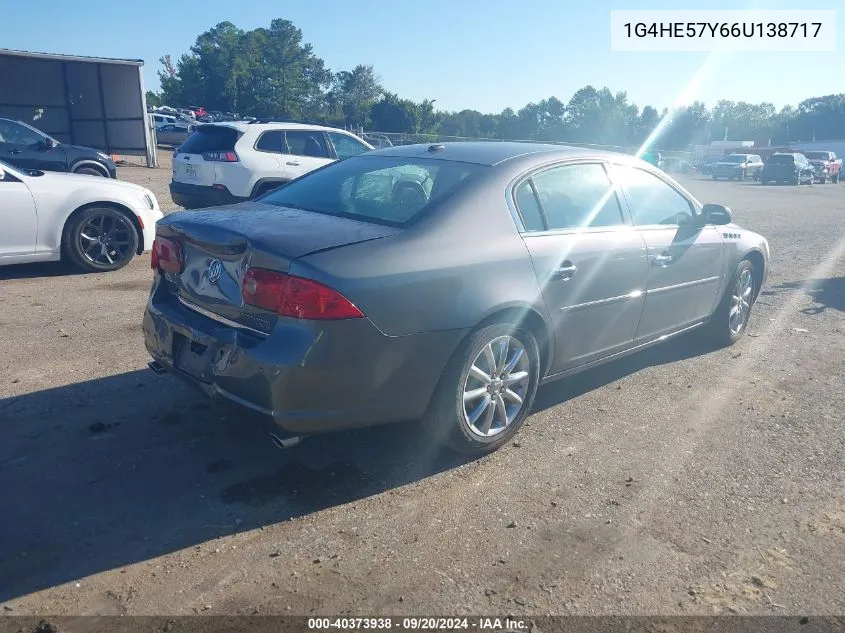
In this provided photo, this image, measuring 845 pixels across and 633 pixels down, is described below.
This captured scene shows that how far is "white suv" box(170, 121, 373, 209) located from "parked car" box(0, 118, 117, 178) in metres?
4.71

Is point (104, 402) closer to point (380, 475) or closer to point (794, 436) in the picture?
point (380, 475)

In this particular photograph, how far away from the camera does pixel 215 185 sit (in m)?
10.2

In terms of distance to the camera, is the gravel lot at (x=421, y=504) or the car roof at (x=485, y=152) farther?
the car roof at (x=485, y=152)

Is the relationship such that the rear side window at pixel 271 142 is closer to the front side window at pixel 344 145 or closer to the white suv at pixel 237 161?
the white suv at pixel 237 161

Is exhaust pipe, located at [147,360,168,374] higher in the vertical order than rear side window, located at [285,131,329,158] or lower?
lower

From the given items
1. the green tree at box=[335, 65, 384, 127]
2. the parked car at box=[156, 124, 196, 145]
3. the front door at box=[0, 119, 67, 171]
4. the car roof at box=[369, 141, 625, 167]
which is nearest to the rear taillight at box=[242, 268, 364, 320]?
the car roof at box=[369, 141, 625, 167]

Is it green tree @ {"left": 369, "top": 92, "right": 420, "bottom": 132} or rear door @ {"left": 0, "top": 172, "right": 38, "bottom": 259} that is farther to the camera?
green tree @ {"left": 369, "top": 92, "right": 420, "bottom": 132}

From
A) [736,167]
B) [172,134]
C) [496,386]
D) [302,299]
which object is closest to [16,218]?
[302,299]

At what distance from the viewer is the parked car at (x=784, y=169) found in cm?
3597

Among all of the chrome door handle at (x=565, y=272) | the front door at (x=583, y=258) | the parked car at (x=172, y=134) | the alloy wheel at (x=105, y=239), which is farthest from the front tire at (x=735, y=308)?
the parked car at (x=172, y=134)

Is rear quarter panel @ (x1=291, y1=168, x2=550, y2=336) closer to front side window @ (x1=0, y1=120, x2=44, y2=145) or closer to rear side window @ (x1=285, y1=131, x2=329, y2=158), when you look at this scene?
rear side window @ (x1=285, y1=131, x2=329, y2=158)

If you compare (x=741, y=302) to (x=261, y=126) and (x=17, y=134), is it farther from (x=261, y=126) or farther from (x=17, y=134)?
(x=17, y=134)

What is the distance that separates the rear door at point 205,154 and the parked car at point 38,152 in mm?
4536

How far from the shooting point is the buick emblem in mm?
3479
